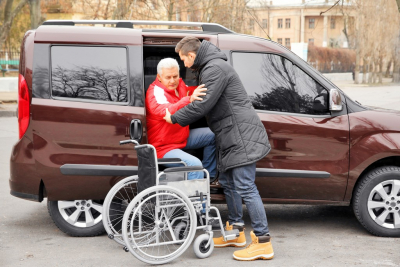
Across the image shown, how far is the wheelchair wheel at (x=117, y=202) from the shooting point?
15.2ft

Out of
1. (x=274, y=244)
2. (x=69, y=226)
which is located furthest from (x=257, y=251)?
(x=69, y=226)

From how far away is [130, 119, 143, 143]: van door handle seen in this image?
15.8ft

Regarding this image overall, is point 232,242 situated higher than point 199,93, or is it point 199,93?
point 199,93

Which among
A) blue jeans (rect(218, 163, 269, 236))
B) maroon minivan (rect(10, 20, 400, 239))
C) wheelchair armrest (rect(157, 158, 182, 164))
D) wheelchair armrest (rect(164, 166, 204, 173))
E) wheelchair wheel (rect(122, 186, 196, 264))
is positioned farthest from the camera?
maroon minivan (rect(10, 20, 400, 239))

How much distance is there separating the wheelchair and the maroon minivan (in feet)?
1.32

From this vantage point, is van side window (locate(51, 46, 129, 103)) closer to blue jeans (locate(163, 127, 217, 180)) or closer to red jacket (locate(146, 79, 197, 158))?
red jacket (locate(146, 79, 197, 158))

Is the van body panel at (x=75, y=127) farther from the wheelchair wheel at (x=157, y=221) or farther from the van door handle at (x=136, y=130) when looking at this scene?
the wheelchair wheel at (x=157, y=221)

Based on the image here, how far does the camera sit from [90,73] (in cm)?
493

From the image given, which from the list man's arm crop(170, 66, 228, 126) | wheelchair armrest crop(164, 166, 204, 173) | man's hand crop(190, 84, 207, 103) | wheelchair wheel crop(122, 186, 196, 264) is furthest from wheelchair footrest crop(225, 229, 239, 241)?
man's hand crop(190, 84, 207, 103)

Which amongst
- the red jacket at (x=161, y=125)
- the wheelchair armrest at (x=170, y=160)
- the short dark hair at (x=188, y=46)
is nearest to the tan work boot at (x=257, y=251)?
the wheelchair armrest at (x=170, y=160)

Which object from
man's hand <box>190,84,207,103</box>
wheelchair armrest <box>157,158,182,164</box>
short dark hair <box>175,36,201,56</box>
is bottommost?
wheelchair armrest <box>157,158,182,164</box>

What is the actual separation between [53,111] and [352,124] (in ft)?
8.88

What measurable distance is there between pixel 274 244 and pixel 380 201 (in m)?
1.08

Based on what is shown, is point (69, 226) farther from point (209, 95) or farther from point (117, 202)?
point (209, 95)
